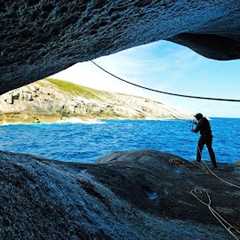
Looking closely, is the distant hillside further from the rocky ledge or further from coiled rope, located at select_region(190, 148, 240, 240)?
coiled rope, located at select_region(190, 148, 240, 240)

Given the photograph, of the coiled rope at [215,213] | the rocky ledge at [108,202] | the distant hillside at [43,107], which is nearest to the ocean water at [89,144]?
the rocky ledge at [108,202]

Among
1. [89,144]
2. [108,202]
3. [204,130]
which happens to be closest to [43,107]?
[89,144]

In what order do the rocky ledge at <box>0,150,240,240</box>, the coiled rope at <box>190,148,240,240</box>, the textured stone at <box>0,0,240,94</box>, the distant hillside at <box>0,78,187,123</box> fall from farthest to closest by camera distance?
the distant hillside at <box>0,78,187,123</box>
the coiled rope at <box>190,148,240,240</box>
the rocky ledge at <box>0,150,240,240</box>
the textured stone at <box>0,0,240,94</box>

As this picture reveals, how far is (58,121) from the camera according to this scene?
6398 inches

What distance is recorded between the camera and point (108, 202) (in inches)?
365

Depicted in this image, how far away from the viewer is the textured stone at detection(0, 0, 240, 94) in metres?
4.30

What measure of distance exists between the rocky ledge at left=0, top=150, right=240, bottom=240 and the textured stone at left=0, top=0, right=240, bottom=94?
80.3 inches

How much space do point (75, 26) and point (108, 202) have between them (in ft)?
17.6

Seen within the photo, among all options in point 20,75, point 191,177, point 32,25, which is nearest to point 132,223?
point 20,75

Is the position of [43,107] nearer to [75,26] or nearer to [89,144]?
[89,144]

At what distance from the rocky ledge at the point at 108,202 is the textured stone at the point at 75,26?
2.04 metres

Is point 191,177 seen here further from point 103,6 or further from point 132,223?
point 103,6

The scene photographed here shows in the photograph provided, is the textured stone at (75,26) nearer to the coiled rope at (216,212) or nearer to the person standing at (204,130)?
the coiled rope at (216,212)

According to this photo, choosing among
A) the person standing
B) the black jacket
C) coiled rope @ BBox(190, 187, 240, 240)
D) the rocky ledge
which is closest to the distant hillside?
the person standing
